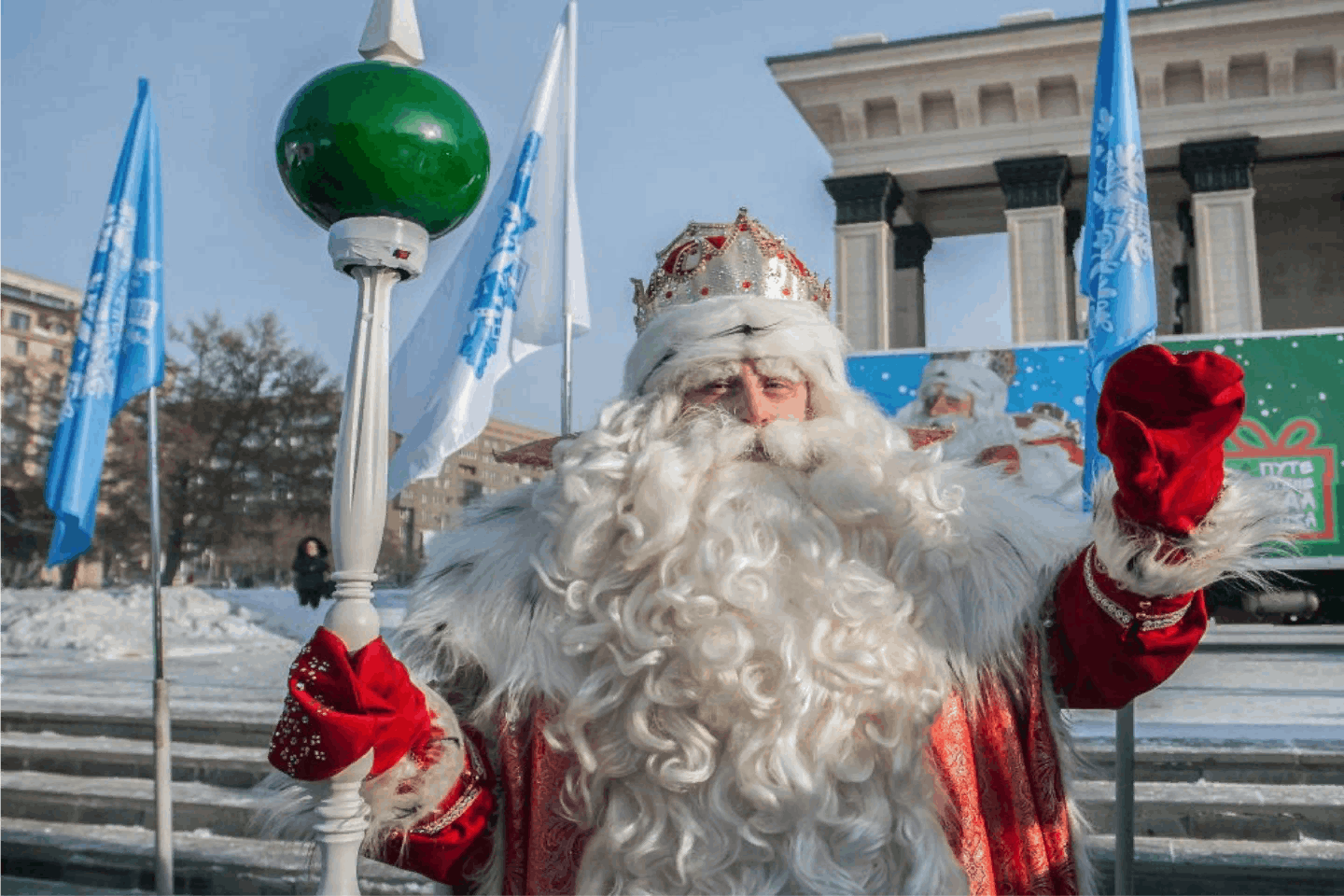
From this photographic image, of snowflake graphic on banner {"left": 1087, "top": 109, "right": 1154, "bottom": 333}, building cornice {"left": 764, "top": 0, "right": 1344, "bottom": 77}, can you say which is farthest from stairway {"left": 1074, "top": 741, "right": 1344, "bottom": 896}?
building cornice {"left": 764, "top": 0, "right": 1344, "bottom": 77}

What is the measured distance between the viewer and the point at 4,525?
89.6 feet

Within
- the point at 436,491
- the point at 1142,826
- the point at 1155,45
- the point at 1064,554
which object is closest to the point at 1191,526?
the point at 1064,554

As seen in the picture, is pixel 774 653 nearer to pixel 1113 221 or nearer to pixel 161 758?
pixel 1113 221

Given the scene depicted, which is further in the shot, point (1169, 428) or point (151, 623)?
point (151, 623)

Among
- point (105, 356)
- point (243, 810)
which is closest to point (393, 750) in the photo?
point (243, 810)

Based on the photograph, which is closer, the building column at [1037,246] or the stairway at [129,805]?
the stairway at [129,805]

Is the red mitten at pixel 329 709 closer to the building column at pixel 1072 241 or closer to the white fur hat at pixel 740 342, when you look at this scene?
the white fur hat at pixel 740 342

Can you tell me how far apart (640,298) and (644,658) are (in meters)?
1.05

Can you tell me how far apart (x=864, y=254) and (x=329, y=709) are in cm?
1639

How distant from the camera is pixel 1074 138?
54.3 feet

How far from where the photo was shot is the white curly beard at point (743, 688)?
1756 mm

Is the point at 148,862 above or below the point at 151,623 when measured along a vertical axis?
below

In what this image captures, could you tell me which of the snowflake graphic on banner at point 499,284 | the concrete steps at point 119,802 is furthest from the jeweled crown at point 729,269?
the concrete steps at point 119,802

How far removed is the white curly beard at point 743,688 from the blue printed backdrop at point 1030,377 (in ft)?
28.2
